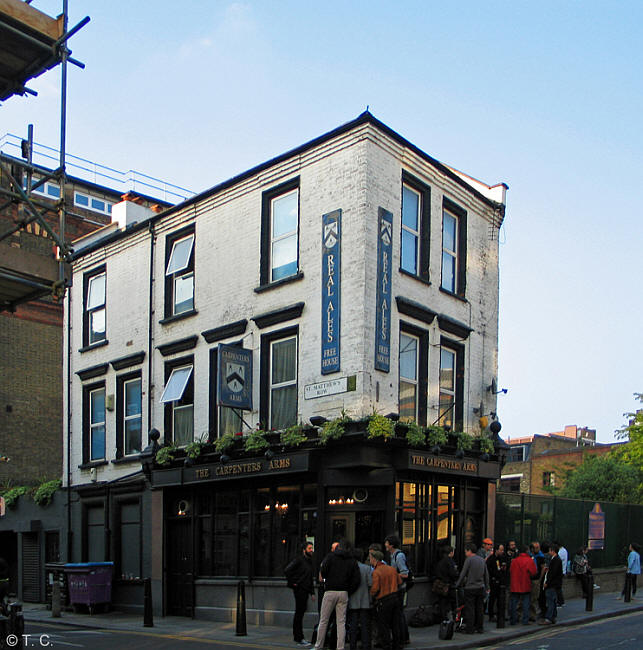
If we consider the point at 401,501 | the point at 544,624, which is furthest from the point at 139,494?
the point at 544,624

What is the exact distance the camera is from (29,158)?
1412 cm

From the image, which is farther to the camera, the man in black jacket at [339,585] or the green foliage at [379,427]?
the green foliage at [379,427]

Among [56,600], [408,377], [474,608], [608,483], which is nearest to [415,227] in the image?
[408,377]

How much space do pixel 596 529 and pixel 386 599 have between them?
40.6 ft

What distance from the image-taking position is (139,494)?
20859 millimetres

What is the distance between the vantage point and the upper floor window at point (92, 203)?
3759 centimetres

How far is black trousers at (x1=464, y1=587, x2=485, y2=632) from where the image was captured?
15.0 metres

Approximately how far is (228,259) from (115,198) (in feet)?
69.9

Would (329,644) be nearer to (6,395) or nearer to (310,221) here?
(310,221)

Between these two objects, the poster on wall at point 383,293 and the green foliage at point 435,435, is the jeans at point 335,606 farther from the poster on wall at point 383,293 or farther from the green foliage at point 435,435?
the poster on wall at point 383,293

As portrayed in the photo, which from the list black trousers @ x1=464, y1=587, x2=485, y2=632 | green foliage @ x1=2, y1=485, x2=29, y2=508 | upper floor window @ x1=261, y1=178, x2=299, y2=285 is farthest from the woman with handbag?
green foliage @ x1=2, y1=485, x2=29, y2=508

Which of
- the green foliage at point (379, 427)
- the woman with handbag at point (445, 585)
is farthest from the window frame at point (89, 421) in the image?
the woman with handbag at point (445, 585)

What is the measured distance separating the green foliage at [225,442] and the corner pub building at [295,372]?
0.35ft

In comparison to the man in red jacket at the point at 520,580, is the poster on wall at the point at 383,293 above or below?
above
